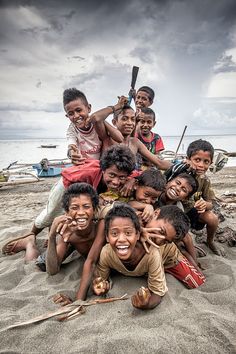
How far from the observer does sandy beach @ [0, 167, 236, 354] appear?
5.21ft

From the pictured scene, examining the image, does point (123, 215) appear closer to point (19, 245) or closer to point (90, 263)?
point (90, 263)

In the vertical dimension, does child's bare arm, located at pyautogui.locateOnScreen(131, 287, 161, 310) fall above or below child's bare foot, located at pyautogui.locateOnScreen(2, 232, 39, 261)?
above

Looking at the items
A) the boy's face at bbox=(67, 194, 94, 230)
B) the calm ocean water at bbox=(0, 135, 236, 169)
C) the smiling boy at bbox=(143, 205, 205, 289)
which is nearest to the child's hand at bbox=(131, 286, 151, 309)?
the smiling boy at bbox=(143, 205, 205, 289)

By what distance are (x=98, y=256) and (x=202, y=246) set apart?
5.52 ft

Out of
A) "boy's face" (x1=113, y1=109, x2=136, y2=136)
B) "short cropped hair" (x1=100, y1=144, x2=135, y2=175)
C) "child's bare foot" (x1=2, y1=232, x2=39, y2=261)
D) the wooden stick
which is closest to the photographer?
the wooden stick

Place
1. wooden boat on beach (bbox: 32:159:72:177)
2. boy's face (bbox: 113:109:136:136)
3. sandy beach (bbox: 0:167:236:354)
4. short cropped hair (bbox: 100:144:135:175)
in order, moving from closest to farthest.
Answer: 1. sandy beach (bbox: 0:167:236:354)
2. short cropped hair (bbox: 100:144:135:175)
3. boy's face (bbox: 113:109:136:136)
4. wooden boat on beach (bbox: 32:159:72:177)

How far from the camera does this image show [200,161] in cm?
297

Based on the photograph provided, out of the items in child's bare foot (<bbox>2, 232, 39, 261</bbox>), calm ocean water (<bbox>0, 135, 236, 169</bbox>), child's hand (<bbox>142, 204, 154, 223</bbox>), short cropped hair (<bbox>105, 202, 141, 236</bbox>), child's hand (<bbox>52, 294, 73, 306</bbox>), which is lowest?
calm ocean water (<bbox>0, 135, 236, 169</bbox>)

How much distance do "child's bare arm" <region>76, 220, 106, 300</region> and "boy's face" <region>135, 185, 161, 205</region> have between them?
1.76 ft

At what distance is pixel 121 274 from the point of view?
95.9 inches

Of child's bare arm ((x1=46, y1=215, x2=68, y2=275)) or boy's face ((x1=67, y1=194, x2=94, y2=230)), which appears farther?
child's bare arm ((x1=46, y1=215, x2=68, y2=275))

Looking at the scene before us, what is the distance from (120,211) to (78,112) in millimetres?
1325

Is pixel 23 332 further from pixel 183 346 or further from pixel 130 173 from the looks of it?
pixel 130 173

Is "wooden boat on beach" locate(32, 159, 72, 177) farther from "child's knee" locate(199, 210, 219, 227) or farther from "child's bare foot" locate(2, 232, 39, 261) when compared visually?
"child's knee" locate(199, 210, 219, 227)
